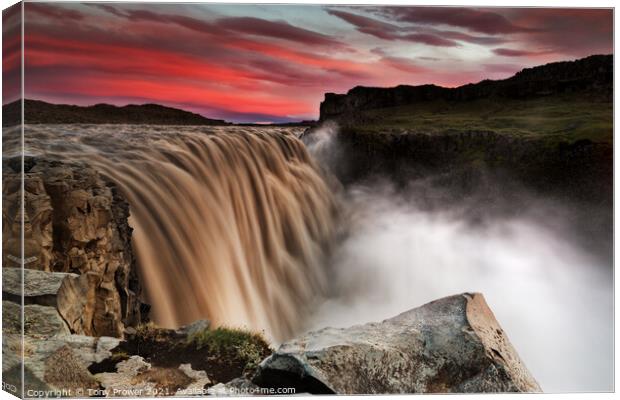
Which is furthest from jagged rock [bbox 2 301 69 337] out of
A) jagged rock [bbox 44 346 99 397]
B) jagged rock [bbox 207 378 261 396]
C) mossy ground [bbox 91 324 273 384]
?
jagged rock [bbox 207 378 261 396]

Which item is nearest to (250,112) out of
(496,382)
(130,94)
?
(130,94)

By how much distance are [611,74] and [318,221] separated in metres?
4.68

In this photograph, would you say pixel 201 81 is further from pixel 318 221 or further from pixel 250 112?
pixel 318 221

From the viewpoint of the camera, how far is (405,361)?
9.33m

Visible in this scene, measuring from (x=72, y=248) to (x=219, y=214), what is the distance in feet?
7.69

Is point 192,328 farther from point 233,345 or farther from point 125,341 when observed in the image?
point 125,341

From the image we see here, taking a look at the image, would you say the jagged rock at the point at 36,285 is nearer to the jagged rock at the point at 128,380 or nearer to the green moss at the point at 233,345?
the jagged rock at the point at 128,380

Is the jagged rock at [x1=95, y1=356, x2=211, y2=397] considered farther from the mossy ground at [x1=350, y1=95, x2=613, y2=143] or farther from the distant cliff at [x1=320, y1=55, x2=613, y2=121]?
the mossy ground at [x1=350, y1=95, x2=613, y2=143]

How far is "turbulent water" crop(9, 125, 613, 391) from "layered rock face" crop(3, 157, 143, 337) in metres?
0.36

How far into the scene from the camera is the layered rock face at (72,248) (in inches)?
365

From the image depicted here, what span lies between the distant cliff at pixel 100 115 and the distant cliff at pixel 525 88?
1.90 meters

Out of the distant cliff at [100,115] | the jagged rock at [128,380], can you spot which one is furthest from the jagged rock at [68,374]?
the distant cliff at [100,115]

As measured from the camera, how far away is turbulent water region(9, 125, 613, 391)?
1039 cm

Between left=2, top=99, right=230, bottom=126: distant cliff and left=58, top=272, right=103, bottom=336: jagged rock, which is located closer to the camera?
left=58, top=272, right=103, bottom=336: jagged rock
